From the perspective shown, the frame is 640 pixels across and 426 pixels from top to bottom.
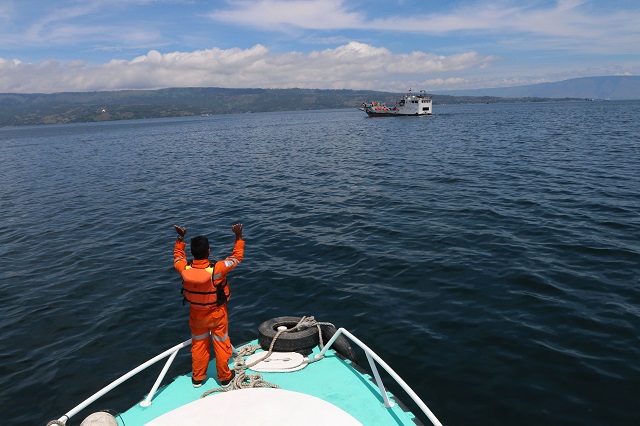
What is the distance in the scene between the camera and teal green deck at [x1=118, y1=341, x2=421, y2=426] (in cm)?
615

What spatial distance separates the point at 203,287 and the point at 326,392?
2.84 meters

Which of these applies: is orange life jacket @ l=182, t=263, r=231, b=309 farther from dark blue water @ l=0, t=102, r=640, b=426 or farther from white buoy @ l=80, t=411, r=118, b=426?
dark blue water @ l=0, t=102, r=640, b=426

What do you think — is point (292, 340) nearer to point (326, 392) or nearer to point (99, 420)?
point (326, 392)

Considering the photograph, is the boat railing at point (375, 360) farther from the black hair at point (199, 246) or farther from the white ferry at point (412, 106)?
the white ferry at point (412, 106)

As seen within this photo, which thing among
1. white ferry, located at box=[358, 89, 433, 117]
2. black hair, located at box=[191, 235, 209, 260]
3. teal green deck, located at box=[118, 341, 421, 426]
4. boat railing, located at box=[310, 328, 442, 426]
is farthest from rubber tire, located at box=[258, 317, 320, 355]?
white ferry, located at box=[358, 89, 433, 117]

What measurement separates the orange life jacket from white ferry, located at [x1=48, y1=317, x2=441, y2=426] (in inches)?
45.8

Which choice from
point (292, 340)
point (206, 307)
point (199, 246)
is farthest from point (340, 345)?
point (199, 246)

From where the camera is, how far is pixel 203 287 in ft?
21.8

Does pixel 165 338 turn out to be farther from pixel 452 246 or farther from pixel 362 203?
pixel 362 203

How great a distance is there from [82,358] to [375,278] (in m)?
9.01

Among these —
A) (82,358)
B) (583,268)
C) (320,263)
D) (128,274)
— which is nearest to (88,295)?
(128,274)

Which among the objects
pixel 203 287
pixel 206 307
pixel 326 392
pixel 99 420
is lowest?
pixel 326 392

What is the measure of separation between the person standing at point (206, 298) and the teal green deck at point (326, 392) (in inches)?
14.5

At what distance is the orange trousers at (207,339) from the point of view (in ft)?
22.6
